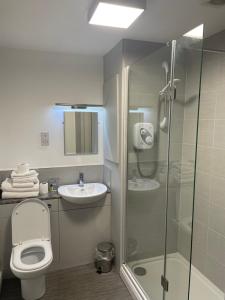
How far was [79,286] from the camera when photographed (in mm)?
2373

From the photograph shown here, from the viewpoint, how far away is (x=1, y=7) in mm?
1656

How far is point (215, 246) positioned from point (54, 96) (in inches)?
90.8

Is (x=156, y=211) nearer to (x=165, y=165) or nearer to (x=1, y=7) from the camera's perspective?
(x=165, y=165)

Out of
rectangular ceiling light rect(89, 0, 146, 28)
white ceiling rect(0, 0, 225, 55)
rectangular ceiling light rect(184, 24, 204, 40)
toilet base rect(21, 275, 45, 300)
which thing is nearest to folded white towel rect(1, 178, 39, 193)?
toilet base rect(21, 275, 45, 300)

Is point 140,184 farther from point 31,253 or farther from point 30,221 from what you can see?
point 31,253

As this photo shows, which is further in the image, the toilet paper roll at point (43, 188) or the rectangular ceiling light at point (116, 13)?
the toilet paper roll at point (43, 188)

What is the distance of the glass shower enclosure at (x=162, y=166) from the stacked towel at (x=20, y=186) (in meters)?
1.00

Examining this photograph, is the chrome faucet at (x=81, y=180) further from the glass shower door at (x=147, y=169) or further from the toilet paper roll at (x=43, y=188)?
the glass shower door at (x=147, y=169)

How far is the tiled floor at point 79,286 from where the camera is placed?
223 cm

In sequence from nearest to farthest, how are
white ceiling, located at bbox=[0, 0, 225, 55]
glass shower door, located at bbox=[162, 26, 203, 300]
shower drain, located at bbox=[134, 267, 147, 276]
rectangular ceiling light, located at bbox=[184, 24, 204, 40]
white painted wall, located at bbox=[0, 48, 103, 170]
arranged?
1. rectangular ceiling light, located at bbox=[184, 24, 204, 40]
2. white ceiling, located at bbox=[0, 0, 225, 55]
3. glass shower door, located at bbox=[162, 26, 203, 300]
4. shower drain, located at bbox=[134, 267, 147, 276]
5. white painted wall, located at bbox=[0, 48, 103, 170]

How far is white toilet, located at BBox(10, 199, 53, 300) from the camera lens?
2162mm

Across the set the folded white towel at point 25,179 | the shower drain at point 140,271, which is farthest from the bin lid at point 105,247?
the folded white towel at point 25,179

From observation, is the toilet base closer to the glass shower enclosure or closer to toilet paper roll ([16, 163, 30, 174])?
the glass shower enclosure

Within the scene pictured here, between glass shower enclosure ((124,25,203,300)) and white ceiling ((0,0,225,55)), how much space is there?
0.19 m
